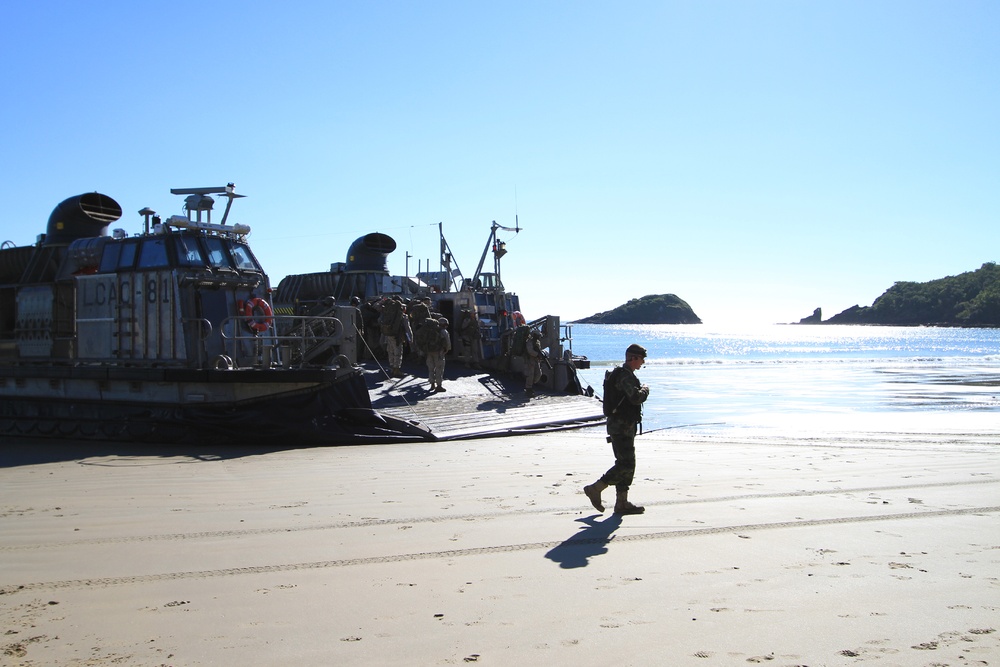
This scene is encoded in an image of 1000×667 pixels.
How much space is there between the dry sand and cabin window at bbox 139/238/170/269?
161 inches

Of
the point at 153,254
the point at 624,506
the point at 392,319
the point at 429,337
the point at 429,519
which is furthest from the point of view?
the point at 392,319

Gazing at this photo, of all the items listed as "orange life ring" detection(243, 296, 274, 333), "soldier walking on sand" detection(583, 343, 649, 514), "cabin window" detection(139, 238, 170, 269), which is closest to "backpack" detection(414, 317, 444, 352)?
"orange life ring" detection(243, 296, 274, 333)

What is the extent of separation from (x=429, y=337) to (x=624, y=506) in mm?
9705

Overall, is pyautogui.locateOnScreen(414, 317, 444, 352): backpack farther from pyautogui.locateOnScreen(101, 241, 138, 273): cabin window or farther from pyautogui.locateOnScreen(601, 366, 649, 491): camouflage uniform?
pyautogui.locateOnScreen(601, 366, 649, 491): camouflage uniform

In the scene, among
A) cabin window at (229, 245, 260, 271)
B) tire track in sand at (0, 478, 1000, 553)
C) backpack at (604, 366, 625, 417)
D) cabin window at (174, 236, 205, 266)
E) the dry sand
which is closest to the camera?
the dry sand

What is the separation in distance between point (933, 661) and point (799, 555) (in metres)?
1.84

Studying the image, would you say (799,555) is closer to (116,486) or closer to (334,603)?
(334,603)

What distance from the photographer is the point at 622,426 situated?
23.7ft

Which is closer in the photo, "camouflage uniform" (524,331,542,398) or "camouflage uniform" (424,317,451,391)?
"camouflage uniform" (424,317,451,391)

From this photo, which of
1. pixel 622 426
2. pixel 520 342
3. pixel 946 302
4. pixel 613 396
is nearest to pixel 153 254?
pixel 520 342

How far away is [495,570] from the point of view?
214 inches

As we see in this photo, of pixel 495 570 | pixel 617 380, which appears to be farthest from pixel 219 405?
pixel 495 570

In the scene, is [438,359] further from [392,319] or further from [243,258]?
[243,258]

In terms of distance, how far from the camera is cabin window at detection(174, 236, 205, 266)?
1298cm
